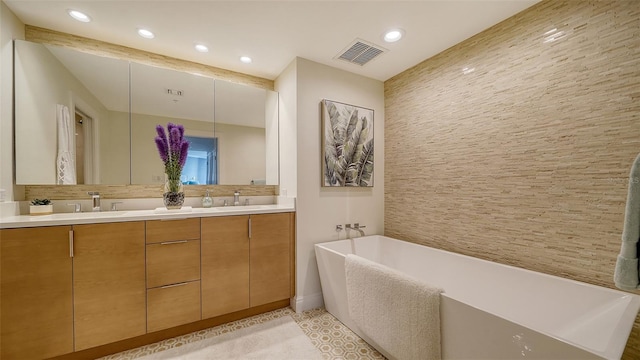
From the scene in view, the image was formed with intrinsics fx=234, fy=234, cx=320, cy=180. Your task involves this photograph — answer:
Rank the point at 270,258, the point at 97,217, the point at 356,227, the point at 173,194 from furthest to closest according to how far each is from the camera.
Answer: the point at 356,227 < the point at 270,258 < the point at 173,194 < the point at 97,217

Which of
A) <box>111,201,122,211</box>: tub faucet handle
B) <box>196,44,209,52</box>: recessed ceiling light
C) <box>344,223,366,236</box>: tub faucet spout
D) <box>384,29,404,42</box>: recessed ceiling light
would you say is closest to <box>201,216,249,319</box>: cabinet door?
<box>111,201,122,211</box>: tub faucet handle

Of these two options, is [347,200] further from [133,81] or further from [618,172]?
[133,81]

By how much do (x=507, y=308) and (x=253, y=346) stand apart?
1890 mm

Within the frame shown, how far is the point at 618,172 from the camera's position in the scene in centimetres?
135

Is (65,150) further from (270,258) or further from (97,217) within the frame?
(270,258)

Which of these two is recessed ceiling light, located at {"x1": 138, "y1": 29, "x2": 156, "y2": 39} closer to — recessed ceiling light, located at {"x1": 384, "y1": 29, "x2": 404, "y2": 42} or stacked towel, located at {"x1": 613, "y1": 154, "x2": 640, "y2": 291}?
recessed ceiling light, located at {"x1": 384, "y1": 29, "x2": 404, "y2": 42}

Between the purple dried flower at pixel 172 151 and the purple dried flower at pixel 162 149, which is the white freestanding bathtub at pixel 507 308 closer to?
the purple dried flower at pixel 172 151

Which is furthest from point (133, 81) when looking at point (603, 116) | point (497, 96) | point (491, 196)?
point (603, 116)

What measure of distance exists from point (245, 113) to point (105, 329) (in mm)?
2157

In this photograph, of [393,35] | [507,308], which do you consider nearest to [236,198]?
[393,35]

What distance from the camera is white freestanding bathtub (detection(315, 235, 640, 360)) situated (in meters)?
0.96

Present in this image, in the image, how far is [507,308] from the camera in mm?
1657

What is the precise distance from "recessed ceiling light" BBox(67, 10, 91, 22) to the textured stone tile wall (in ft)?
9.54

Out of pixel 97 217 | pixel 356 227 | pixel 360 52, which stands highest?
pixel 360 52
